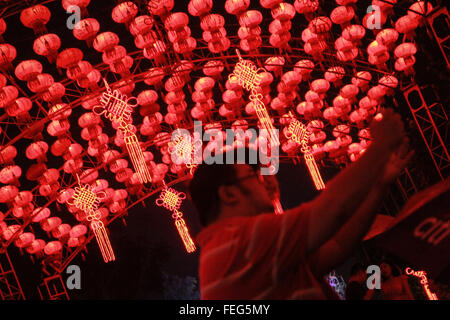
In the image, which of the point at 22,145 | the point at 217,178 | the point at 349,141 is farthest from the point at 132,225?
the point at 217,178

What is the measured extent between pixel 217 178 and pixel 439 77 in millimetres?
7403

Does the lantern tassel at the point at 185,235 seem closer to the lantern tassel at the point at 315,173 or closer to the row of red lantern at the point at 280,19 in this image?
the lantern tassel at the point at 315,173

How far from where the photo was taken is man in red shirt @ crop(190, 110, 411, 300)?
47.7 inches

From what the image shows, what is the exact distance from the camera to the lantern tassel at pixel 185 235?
14150 mm

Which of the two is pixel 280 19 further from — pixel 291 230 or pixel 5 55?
pixel 291 230

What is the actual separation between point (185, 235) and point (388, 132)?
1386 cm

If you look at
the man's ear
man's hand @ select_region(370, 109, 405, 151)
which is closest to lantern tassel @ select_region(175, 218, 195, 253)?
the man's ear

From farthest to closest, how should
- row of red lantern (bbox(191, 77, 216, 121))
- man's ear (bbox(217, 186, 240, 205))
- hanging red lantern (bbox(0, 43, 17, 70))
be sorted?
row of red lantern (bbox(191, 77, 216, 121)) < hanging red lantern (bbox(0, 43, 17, 70)) < man's ear (bbox(217, 186, 240, 205))

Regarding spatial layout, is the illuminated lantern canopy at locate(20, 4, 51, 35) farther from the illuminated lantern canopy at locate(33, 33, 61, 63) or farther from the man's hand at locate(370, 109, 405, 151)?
the man's hand at locate(370, 109, 405, 151)

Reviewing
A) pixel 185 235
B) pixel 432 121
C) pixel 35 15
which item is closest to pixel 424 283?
pixel 432 121

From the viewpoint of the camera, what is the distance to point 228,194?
148cm

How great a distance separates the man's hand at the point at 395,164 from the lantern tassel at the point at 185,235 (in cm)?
1282

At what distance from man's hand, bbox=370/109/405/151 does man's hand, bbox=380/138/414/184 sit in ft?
0.29
